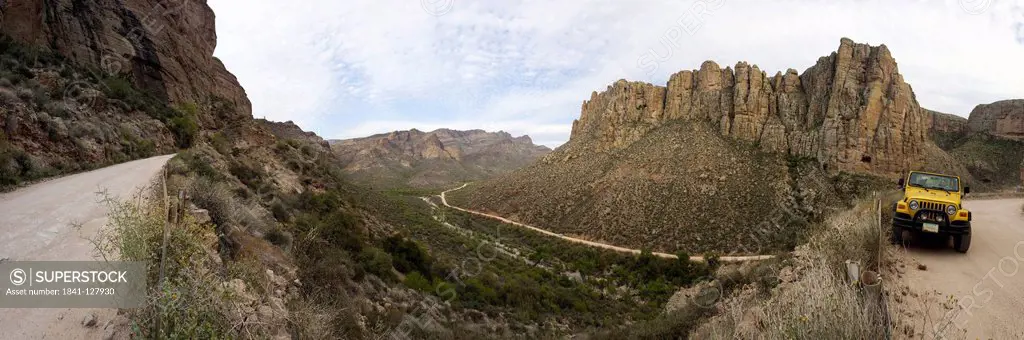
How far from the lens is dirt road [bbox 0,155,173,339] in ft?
13.6

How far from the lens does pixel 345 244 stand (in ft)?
46.5

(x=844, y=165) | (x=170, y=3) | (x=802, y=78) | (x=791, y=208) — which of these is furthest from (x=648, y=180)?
(x=170, y=3)

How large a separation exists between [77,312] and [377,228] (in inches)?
646

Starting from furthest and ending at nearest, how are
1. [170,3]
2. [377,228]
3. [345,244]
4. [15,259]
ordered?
[170,3] < [377,228] < [345,244] < [15,259]

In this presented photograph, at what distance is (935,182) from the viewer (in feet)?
31.0

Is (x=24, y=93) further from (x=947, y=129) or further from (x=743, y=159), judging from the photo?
(x=947, y=129)

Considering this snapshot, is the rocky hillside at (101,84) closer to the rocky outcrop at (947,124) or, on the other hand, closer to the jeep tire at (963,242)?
the jeep tire at (963,242)

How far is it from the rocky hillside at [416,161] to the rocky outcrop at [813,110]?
43336 millimetres

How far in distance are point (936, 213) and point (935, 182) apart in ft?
5.84

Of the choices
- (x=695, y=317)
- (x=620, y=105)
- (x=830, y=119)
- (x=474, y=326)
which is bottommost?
(x=474, y=326)

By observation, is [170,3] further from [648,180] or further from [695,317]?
[648,180]

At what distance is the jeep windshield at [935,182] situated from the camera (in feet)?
30.4

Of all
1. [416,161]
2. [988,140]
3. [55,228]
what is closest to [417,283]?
[55,228]

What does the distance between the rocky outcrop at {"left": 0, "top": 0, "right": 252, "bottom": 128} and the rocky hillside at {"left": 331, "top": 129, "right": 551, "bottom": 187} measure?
Answer: 203 feet
